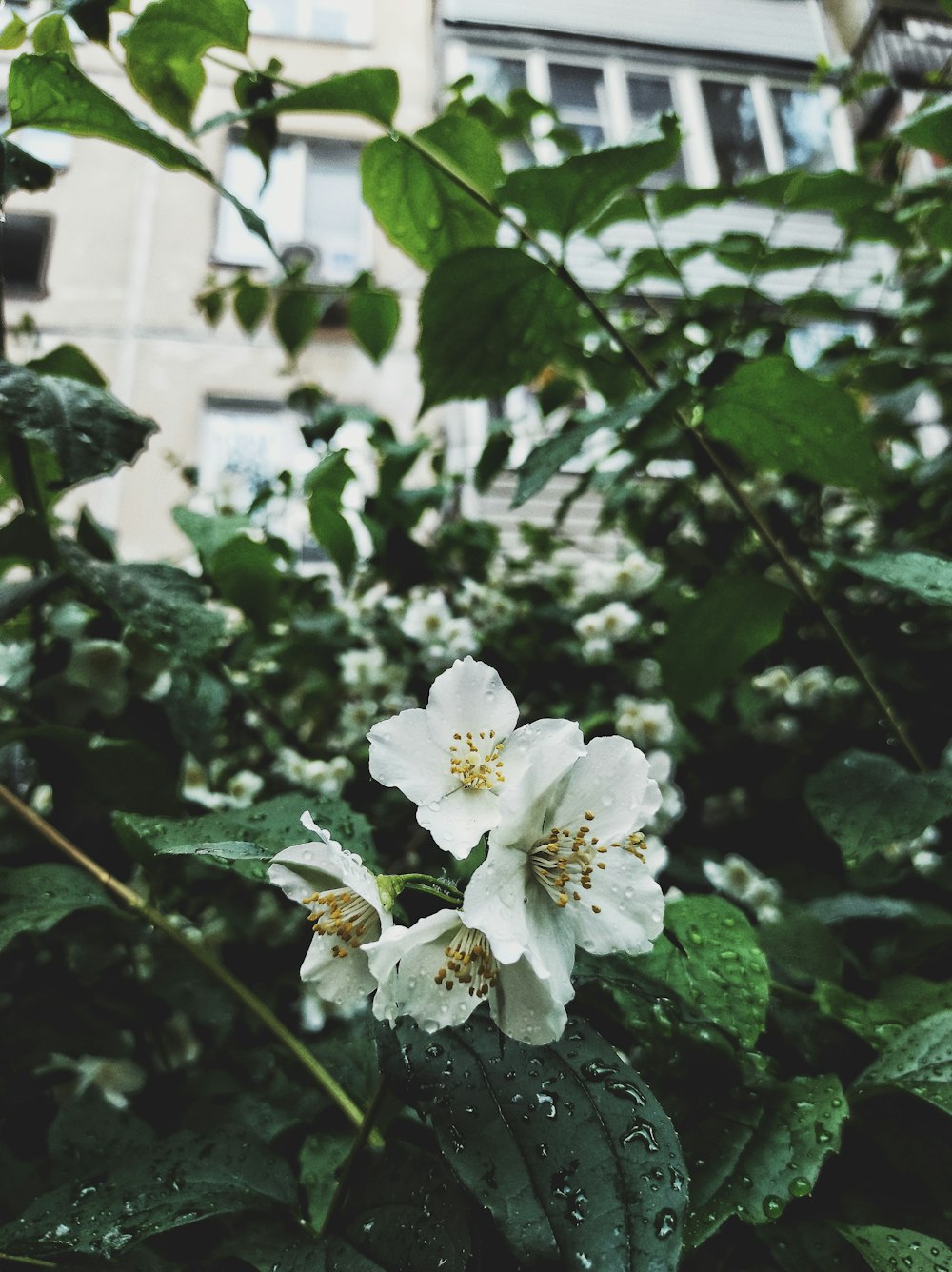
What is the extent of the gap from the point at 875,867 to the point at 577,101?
19.1 feet

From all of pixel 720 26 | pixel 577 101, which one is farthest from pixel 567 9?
pixel 720 26

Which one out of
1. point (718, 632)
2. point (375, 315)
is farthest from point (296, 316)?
point (718, 632)

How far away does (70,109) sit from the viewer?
723mm

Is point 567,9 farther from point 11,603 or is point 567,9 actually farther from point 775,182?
point 11,603

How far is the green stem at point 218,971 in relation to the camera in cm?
63

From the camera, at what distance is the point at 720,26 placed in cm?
584

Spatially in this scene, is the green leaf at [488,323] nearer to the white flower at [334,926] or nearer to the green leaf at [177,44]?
the green leaf at [177,44]

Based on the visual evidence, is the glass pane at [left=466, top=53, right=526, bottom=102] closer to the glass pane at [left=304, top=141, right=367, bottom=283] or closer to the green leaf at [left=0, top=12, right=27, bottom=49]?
the glass pane at [left=304, top=141, right=367, bottom=283]

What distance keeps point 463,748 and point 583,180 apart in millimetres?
582

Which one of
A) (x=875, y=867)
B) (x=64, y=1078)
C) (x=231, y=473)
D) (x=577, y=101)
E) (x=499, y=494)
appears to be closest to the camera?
(x=64, y=1078)

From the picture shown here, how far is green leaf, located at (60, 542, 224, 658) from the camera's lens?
803 millimetres

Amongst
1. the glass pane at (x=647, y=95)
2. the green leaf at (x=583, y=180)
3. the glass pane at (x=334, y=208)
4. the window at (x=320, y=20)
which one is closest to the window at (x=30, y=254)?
the glass pane at (x=334, y=208)

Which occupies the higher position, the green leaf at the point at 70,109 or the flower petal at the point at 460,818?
the green leaf at the point at 70,109

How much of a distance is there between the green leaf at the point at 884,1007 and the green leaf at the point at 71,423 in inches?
30.1
